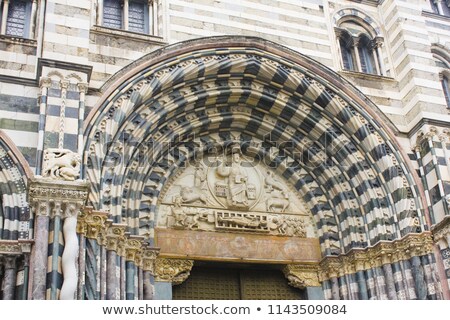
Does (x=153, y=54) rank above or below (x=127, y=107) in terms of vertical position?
above

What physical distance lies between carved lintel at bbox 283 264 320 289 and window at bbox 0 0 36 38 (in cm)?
666

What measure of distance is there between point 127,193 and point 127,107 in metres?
1.53

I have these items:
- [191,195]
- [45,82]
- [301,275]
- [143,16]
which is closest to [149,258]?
[191,195]

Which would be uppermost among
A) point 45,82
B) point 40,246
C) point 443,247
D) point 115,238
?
point 45,82

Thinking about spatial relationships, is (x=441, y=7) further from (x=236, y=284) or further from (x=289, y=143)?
(x=236, y=284)

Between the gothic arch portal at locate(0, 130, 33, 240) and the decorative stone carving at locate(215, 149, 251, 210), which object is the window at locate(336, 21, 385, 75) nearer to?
the decorative stone carving at locate(215, 149, 251, 210)

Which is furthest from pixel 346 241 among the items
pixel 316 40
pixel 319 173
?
pixel 316 40

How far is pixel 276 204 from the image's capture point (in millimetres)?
12711

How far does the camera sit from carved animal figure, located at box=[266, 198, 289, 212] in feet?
41.5

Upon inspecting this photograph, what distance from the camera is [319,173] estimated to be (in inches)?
519

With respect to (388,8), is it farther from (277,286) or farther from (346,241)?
(277,286)

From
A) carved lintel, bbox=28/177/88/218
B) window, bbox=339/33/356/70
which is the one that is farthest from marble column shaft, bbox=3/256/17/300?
window, bbox=339/33/356/70

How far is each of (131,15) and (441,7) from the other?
847 cm

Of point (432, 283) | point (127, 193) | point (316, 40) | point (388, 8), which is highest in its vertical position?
point (388, 8)
